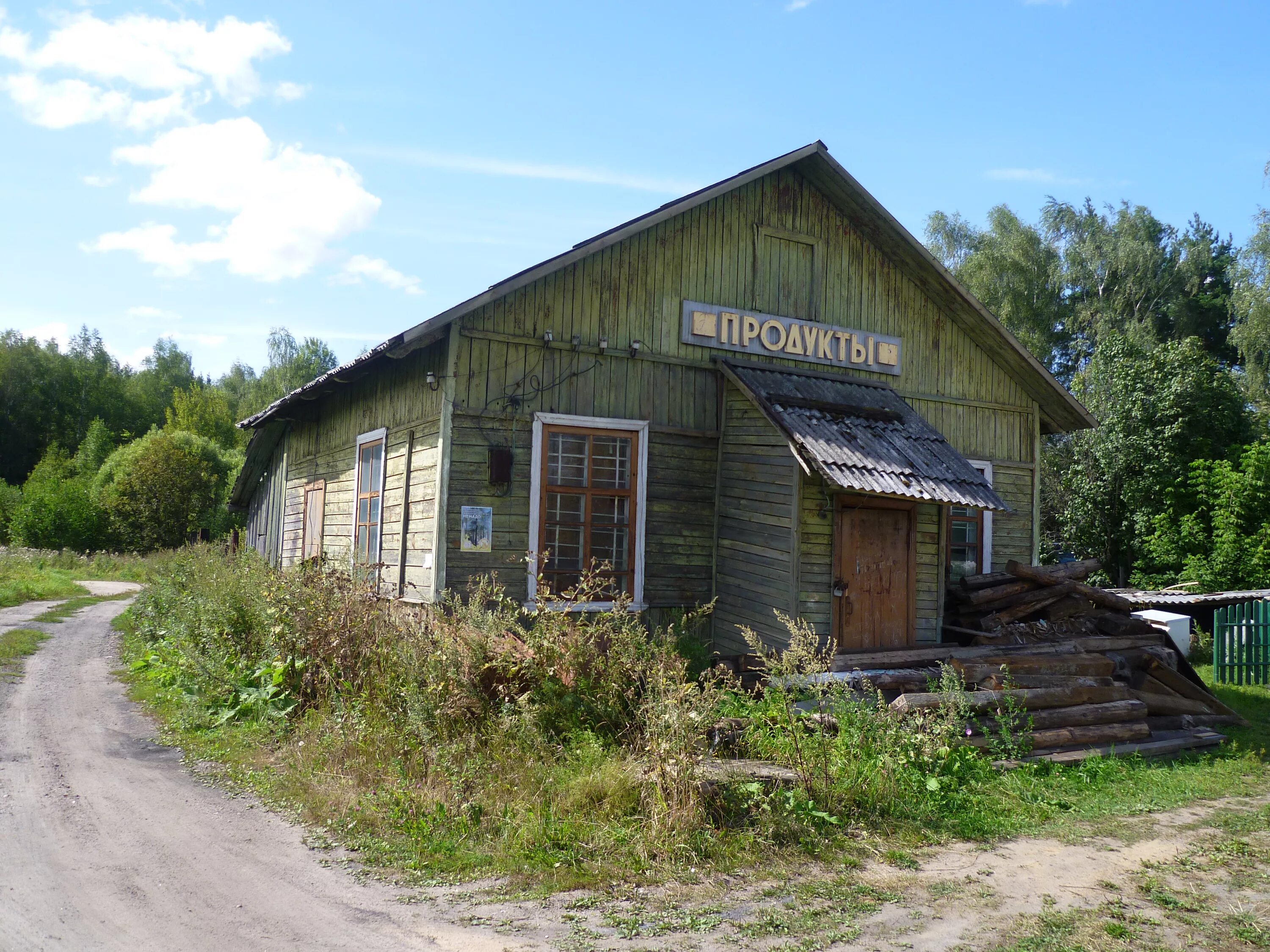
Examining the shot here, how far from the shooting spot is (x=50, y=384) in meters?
56.5

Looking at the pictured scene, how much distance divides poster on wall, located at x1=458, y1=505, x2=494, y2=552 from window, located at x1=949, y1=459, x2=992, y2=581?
7.10m

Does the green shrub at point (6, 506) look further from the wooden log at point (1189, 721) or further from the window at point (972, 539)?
the wooden log at point (1189, 721)

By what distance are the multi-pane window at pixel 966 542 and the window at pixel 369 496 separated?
321 inches

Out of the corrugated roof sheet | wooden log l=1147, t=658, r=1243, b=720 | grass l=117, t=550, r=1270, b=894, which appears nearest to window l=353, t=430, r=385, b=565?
grass l=117, t=550, r=1270, b=894

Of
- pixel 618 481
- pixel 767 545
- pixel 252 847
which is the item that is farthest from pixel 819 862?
pixel 618 481

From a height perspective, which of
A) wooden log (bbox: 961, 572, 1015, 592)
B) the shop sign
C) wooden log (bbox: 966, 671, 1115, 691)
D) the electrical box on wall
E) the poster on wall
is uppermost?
the shop sign

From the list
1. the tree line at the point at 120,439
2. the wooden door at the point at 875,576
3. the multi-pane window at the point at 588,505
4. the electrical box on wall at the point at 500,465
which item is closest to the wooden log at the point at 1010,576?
the wooden door at the point at 875,576

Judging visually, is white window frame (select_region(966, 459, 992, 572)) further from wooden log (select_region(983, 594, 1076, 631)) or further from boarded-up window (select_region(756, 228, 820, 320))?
boarded-up window (select_region(756, 228, 820, 320))

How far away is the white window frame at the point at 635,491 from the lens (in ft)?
31.7

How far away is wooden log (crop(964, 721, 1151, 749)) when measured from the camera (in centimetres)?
788

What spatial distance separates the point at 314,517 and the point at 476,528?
22.7ft

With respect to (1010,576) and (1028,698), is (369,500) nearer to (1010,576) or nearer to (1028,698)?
(1028,698)

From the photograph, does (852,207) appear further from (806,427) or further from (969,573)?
(969,573)

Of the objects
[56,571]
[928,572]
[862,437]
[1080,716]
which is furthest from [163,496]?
[1080,716]
